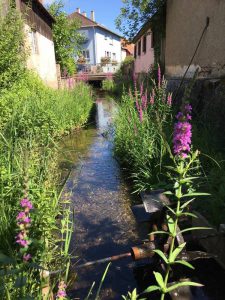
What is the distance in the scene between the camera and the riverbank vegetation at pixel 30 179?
1.99m

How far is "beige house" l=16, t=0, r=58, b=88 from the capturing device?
43.5 ft

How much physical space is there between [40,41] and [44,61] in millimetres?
1011

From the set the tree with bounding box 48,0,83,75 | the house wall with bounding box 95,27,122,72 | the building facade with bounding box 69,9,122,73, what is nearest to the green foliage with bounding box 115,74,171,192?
the tree with bounding box 48,0,83,75

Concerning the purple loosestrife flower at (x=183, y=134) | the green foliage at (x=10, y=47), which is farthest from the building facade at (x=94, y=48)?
the purple loosestrife flower at (x=183, y=134)

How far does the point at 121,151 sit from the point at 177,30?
6582 mm

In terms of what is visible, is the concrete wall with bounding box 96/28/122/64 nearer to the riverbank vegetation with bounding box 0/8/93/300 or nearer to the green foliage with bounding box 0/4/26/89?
the riverbank vegetation with bounding box 0/8/93/300

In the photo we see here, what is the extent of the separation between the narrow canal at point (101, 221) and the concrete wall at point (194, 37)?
3.77m

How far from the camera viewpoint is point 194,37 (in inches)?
375

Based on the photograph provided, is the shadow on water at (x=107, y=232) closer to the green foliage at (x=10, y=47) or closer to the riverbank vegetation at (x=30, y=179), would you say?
the riverbank vegetation at (x=30, y=179)

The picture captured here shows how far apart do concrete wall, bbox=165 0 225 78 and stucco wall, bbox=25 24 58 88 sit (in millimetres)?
5918

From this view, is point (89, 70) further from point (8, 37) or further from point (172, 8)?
point (8, 37)

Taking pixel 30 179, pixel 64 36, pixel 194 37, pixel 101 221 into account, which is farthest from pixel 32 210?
pixel 64 36

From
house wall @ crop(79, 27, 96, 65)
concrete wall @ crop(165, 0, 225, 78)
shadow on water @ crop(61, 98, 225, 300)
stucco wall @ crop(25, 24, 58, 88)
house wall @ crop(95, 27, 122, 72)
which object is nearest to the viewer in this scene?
shadow on water @ crop(61, 98, 225, 300)

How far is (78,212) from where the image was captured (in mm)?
4926
